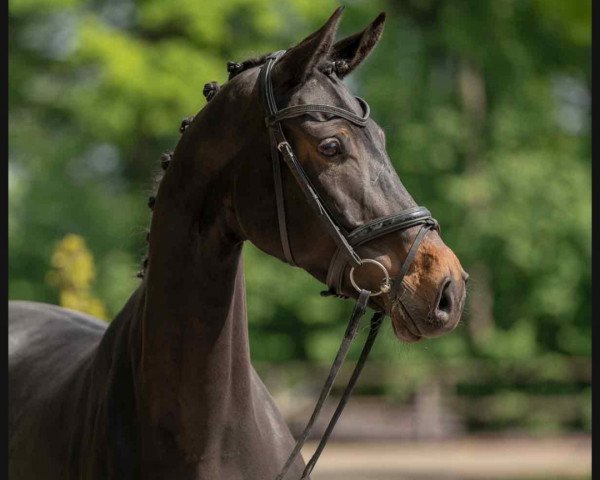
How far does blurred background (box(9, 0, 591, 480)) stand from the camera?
18.0 m

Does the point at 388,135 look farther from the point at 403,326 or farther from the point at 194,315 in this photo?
the point at 403,326

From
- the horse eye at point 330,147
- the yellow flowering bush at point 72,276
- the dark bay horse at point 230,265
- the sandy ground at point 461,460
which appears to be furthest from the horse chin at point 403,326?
the sandy ground at point 461,460

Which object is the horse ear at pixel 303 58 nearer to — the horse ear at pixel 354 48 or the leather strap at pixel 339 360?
the horse ear at pixel 354 48

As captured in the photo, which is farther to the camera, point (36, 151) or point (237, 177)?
point (36, 151)

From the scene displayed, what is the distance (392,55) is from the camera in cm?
1919

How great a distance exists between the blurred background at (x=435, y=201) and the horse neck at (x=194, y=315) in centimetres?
1245

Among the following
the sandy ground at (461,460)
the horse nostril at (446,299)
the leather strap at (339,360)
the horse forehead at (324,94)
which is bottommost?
the sandy ground at (461,460)

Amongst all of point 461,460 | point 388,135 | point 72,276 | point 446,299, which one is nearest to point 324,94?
point 446,299

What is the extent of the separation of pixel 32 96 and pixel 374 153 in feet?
64.8

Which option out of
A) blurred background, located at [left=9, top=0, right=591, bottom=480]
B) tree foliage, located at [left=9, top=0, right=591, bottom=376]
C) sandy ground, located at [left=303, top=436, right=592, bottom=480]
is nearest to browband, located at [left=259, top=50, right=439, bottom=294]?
sandy ground, located at [left=303, top=436, right=592, bottom=480]

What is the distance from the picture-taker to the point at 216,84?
379 centimetres

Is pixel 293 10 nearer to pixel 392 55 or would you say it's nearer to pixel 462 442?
pixel 392 55

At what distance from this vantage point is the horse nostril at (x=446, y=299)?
10.4 ft
